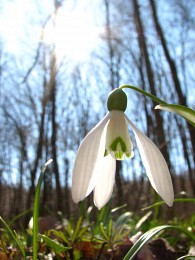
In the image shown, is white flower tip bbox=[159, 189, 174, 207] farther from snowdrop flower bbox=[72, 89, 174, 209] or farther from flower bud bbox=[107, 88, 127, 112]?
flower bud bbox=[107, 88, 127, 112]

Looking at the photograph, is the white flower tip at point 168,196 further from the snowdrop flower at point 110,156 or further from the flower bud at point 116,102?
the flower bud at point 116,102

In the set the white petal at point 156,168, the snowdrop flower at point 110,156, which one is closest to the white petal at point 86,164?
the snowdrop flower at point 110,156

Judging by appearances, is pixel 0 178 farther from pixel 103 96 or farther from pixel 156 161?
pixel 156 161

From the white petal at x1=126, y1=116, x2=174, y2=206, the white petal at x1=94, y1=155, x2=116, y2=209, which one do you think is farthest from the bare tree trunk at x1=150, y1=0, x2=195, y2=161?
the white petal at x1=126, y1=116, x2=174, y2=206

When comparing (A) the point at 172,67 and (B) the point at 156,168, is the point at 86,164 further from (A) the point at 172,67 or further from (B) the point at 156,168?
(A) the point at 172,67

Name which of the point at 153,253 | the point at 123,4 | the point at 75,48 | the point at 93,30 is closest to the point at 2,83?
the point at 75,48

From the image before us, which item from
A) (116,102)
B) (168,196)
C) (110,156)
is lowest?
(168,196)

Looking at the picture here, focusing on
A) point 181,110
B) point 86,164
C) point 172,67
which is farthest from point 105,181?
point 172,67
